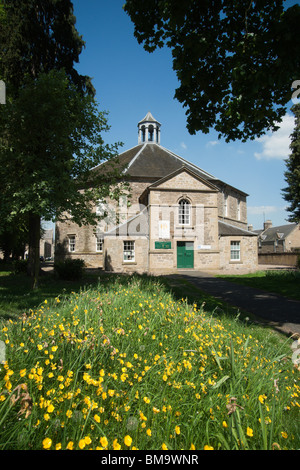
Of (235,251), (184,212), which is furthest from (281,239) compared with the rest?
(184,212)

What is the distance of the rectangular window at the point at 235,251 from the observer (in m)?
27.3

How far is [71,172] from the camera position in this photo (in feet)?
45.4

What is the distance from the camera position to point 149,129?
3806cm

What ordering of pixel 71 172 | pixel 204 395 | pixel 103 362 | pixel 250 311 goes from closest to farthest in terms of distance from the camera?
1. pixel 204 395
2. pixel 103 362
3. pixel 250 311
4. pixel 71 172

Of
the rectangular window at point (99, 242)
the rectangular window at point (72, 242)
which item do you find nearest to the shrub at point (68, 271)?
the rectangular window at point (99, 242)

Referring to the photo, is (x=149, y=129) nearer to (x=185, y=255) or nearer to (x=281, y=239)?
(x=185, y=255)

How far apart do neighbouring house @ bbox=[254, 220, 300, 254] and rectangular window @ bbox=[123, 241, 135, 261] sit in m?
46.2

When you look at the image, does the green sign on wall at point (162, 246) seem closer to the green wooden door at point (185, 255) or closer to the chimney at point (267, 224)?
the green wooden door at point (185, 255)

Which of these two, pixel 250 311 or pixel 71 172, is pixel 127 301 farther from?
pixel 71 172

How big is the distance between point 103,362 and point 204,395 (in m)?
1.12

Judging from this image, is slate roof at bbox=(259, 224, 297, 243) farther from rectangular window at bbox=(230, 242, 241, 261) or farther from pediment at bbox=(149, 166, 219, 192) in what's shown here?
pediment at bbox=(149, 166, 219, 192)

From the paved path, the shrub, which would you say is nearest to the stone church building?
the shrub
